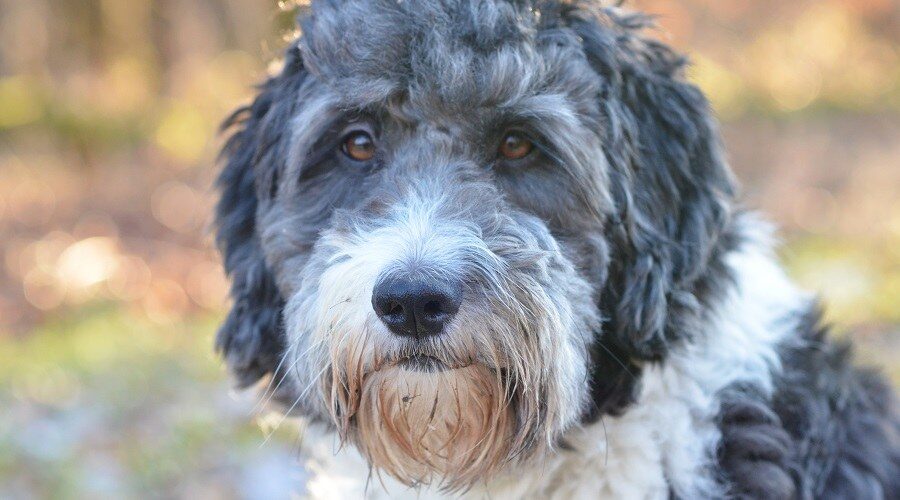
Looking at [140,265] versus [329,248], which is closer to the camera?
[329,248]

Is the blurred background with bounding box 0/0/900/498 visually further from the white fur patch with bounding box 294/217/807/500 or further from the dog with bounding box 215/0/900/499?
the white fur patch with bounding box 294/217/807/500

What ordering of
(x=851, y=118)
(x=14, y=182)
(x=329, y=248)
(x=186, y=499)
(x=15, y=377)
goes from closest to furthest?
(x=329, y=248), (x=186, y=499), (x=15, y=377), (x=14, y=182), (x=851, y=118)

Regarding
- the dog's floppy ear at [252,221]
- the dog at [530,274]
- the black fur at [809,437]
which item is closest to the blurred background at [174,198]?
the dog's floppy ear at [252,221]

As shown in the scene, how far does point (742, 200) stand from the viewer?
11.1 ft

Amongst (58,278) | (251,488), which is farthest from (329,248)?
(58,278)

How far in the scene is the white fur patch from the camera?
116 inches

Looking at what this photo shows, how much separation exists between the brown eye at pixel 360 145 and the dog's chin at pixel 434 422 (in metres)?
0.67

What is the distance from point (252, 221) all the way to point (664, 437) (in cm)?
135

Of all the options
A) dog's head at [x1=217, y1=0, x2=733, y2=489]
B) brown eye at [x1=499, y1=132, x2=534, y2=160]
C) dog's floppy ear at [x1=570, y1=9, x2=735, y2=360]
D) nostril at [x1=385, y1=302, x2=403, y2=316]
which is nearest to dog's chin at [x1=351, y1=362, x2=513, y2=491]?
dog's head at [x1=217, y1=0, x2=733, y2=489]

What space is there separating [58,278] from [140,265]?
677 millimetres

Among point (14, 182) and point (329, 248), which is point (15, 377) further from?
point (14, 182)

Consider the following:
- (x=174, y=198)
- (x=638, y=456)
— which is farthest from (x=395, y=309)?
(x=174, y=198)

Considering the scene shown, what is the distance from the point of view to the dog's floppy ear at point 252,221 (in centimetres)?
316

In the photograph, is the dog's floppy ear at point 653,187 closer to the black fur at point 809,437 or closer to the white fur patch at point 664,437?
the white fur patch at point 664,437
